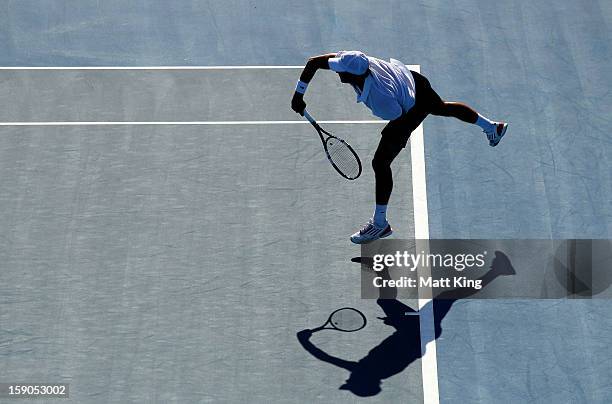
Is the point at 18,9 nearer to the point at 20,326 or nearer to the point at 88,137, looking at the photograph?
the point at 88,137

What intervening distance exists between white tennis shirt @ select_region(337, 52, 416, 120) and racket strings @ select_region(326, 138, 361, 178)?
3.64 ft

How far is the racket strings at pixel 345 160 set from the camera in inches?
539

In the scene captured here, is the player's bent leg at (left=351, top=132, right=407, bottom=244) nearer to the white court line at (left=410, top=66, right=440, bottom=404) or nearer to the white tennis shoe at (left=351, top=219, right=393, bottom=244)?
the white tennis shoe at (left=351, top=219, right=393, bottom=244)

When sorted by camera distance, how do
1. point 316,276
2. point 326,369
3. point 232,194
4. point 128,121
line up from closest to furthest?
point 326,369
point 316,276
point 232,194
point 128,121

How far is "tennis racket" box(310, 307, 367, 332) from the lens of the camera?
12422 millimetres

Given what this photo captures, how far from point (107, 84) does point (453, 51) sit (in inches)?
182

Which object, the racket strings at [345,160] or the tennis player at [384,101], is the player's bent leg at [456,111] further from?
the racket strings at [345,160]

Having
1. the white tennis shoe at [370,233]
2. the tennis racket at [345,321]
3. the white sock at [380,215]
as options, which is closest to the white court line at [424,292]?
the white tennis shoe at [370,233]

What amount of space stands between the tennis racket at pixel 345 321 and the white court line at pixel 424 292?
2.12 feet

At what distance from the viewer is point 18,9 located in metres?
16.6

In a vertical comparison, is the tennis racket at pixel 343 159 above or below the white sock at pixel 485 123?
below

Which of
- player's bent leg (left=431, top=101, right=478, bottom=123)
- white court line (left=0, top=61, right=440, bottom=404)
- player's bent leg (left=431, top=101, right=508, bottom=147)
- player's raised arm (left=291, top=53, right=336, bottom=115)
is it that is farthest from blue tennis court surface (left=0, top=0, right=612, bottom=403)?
player's raised arm (left=291, top=53, right=336, bottom=115)

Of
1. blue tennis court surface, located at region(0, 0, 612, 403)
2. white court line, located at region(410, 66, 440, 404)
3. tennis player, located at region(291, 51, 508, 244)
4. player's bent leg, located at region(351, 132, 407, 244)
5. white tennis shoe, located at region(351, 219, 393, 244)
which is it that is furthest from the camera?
white tennis shoe, located at region(351, 219, 393, 244)

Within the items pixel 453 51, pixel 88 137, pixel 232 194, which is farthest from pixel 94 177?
pixel 453 51
